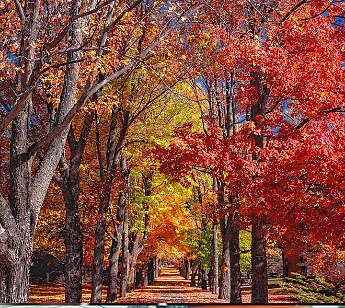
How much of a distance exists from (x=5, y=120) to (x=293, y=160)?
6.46m

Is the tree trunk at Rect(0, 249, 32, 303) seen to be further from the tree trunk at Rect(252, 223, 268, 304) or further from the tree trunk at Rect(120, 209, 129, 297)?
the tree trunk at Rect(120, 209, 129, 297)

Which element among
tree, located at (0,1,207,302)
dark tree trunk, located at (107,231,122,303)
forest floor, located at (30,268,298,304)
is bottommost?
forest floor, located at (30,268,298,304)

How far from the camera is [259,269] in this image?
11.3m

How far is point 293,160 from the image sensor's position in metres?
9.29

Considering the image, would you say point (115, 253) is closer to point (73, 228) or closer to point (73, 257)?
point (73, 228)

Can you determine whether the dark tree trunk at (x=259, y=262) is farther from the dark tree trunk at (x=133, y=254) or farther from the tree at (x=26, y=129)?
the dark tree trunk at (x=133, y=254)

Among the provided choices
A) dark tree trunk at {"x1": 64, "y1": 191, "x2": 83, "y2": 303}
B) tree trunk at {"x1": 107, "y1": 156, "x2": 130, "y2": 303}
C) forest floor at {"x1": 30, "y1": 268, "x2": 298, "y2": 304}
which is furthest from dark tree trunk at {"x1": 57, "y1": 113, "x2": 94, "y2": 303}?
forest floor at {"x1": 30, "y1": 268, "x2": 298, "y2": 304}

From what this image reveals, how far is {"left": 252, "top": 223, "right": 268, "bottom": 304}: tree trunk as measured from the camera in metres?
11.1

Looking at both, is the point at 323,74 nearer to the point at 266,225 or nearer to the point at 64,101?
the point at 266,225

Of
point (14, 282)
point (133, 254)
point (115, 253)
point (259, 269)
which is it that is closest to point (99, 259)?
point (115, 253)

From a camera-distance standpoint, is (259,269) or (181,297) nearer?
(259,269)

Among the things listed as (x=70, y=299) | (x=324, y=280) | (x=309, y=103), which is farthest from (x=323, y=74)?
(x=324, y=280)

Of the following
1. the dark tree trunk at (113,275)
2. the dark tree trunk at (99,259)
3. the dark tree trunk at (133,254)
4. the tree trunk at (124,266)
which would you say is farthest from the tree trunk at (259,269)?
the dark tree trunk at (133,254)

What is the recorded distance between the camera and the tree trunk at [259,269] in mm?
11148
